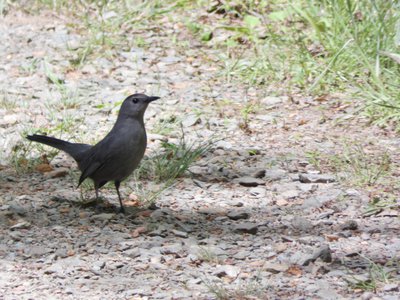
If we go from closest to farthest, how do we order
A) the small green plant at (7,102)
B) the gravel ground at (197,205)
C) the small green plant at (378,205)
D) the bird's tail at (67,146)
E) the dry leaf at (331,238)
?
the gravel ground at (197,205)
the dry leaf at (331,238)
the small green plant at (378,205)
the bird's tail at (67,146)
the small green plant at (7,102)

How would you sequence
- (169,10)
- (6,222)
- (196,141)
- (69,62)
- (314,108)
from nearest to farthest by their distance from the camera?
1. (6,222)
2. (196,141)
3. (314,108)
4. (69,62)
5. (169,10)

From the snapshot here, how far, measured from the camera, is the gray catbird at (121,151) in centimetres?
536

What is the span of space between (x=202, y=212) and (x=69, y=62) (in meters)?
3.16

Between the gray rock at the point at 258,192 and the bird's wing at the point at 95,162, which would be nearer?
the bird's wing at the point at 95,162

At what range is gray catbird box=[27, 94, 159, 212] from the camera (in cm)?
536

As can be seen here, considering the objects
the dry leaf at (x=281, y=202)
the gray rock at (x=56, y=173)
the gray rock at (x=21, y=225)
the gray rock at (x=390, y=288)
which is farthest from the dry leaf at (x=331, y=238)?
the gray rock at (x=56, y=173)

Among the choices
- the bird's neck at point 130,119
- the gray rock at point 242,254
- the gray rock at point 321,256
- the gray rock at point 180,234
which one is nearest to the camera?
the gray rock at point 321,256

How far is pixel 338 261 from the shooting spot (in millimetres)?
4566

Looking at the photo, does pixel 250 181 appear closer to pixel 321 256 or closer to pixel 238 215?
pixel 238 215

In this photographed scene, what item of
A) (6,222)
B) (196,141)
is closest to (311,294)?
(6,222)

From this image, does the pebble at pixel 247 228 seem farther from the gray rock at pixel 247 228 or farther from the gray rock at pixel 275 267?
the gray rock at pixel 275 267

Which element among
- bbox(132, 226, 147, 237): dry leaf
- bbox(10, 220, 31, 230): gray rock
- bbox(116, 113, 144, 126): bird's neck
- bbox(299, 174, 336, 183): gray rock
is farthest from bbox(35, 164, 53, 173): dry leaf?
bbox(299, 174, 336, 183): gray rock

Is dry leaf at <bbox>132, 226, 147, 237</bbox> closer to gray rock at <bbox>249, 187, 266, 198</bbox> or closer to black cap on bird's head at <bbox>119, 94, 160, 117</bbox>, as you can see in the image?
black cap on bird's head at <bbox>119, 94, 160, 117</bbox>

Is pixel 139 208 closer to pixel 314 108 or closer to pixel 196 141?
pixel 196 141
